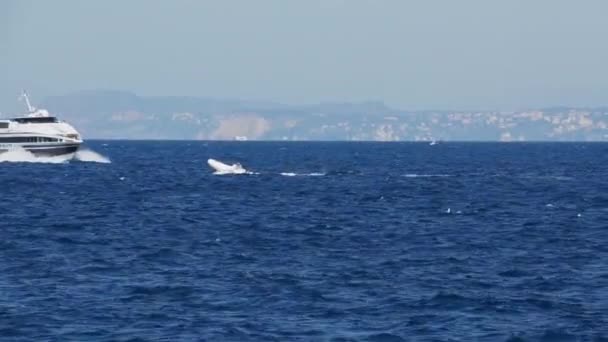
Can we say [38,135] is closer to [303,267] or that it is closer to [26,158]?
[26,158]

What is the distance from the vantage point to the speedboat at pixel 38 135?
418ft

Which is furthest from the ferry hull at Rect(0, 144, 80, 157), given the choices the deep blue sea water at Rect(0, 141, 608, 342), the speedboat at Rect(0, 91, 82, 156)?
the deep blue sea water at Rect(0, 141, 608, 342)

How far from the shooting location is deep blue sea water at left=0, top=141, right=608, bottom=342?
33.9 meters

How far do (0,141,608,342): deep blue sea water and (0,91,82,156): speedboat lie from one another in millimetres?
39140

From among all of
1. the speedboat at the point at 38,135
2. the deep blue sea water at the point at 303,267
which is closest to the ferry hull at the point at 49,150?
the speedboat at the point at 38,135

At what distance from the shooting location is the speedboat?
5017 inches

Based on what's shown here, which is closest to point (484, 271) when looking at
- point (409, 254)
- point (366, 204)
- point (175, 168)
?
point (409, 254)

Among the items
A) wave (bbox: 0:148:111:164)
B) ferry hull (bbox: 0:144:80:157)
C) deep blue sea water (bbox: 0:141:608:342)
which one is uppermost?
ferry hull (bbox: 0:144:80:157)

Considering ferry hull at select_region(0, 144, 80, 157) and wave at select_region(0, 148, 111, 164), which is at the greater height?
ferry hull at select_region(0, 144, 80, 157)

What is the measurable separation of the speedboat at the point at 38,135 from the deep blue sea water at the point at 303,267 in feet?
128

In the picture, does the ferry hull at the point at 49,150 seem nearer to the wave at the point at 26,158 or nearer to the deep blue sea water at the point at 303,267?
the wave at the point at 26,158

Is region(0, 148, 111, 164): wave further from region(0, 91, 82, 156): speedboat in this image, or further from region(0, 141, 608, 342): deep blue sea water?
region(0, 141, 608, 342): deep blue sea water

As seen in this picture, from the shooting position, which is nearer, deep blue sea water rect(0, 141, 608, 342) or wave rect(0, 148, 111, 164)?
deep blue sea water rect(0, 141, 608, 342)

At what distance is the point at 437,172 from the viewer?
128875mm
